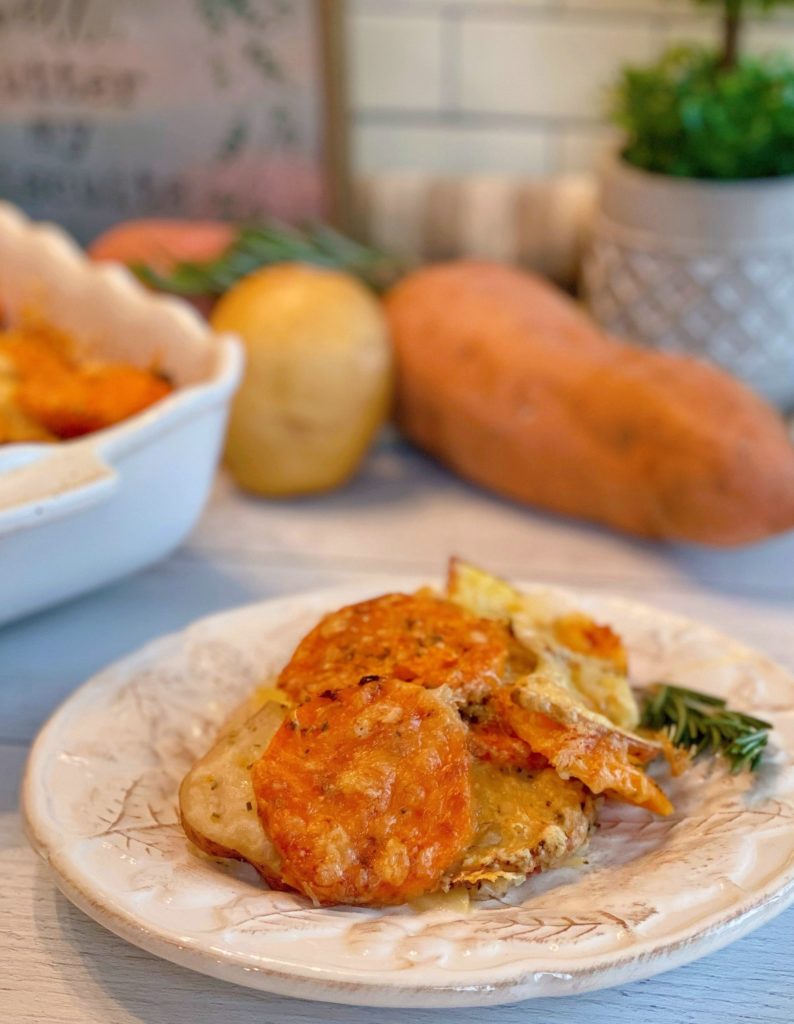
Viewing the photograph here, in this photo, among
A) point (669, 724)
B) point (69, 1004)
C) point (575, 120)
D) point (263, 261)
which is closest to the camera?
point (69, 1004)

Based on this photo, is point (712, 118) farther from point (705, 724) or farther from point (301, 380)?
point (705, 724)

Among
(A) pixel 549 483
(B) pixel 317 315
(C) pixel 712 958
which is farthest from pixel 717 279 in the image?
(C) pixel 712 958

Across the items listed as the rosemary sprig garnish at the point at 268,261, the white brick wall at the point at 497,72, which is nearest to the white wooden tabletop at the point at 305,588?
the rosemary sprig garnish at the point at 268,261

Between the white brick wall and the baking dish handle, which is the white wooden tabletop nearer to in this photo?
the baking dish handle

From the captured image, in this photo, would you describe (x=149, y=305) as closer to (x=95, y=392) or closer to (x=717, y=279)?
(x=95, y=392)

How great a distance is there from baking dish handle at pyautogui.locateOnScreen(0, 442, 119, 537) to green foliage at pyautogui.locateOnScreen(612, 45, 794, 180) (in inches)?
24.8

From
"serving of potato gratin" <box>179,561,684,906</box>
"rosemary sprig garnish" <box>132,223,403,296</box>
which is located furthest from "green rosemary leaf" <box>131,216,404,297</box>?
"serving of potato gratin" <box>179,561,684,906</box>

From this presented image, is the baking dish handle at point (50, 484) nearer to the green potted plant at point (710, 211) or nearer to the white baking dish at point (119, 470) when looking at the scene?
the white baking dish at point (119, 470)

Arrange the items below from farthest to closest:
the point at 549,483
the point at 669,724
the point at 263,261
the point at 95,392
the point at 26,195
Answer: the point at 26,195
the point at 263,261
the point at 549,483
the point at 95,392
the point at 669,724

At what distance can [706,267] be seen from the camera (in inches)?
42.7

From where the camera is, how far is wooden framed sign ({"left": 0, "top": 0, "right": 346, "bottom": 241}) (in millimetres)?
1266

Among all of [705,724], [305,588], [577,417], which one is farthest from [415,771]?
[577,417]

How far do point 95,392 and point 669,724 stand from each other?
18.0 inches

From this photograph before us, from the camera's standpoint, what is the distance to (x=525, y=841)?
21.1 inches
